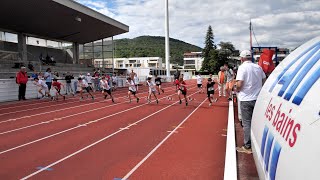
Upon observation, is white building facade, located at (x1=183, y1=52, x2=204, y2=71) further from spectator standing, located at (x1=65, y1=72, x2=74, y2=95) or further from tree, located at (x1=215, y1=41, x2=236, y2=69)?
spectator standing, located at (x1=65, y1=72, x2=74, y2=95)

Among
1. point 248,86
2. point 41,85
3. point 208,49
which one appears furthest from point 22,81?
point 208,49

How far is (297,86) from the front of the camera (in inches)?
105

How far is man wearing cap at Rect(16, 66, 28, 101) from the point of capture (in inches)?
744

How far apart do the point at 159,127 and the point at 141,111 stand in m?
4.02

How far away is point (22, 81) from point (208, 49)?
96.8 metres

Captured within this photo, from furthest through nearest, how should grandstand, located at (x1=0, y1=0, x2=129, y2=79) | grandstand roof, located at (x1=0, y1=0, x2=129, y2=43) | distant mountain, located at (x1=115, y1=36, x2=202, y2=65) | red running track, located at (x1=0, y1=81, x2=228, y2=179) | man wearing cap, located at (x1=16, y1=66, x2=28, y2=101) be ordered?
distant mountain, located at (x1=115, y1=36, x2=202, y2=65), grandstand, located at (x1=0, y1=0, x2=129, y2=79), grandstand roof, located at (x1=0, y1=0, x2=129, y2=43), man wearing cap, located at (x1=16, y1=66, x2=28, y2=101), red running track, located at (x1=0, y1=81, x2=228, y2=179)

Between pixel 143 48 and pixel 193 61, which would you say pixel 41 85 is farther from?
pixel 143 48

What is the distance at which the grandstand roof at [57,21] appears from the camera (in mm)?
26859

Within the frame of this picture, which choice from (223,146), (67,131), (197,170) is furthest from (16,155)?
(223,146)

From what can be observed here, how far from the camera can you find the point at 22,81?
19.0 m

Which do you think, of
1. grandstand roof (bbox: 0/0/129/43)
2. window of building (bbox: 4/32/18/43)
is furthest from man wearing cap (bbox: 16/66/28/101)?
window of building (bbox: 4/32/18/43)

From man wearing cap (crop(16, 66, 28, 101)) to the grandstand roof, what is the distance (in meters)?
8.02

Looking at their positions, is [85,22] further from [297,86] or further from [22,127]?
[297,86]

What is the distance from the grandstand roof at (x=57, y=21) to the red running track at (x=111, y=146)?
1706 centimetres
